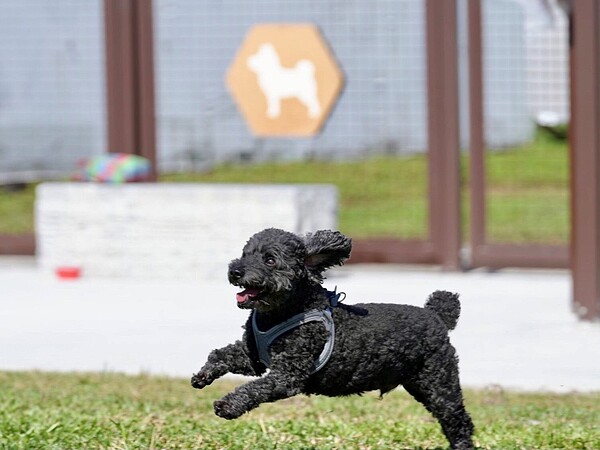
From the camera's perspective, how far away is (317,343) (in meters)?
A: 4.44

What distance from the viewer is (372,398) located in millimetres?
6770

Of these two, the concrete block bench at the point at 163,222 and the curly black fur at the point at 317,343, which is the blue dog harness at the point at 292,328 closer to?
the curly black fur at the point at 317,343

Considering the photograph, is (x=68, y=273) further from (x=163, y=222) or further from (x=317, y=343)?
(x=317, y=343)

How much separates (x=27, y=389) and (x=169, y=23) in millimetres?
5768

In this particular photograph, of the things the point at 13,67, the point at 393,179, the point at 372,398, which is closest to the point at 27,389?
the point at 372,398

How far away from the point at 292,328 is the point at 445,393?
0.68m

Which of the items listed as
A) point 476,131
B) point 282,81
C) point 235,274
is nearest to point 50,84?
point 282,81

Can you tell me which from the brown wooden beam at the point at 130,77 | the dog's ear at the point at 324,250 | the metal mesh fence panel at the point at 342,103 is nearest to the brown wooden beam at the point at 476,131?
the metal mesh fence panel at the point at 342,103

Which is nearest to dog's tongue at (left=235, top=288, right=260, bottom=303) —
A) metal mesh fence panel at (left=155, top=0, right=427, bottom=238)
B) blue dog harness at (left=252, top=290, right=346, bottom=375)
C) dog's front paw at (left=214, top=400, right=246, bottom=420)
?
blue dog harness at (left=252, top=290, right=346, bottom=375)

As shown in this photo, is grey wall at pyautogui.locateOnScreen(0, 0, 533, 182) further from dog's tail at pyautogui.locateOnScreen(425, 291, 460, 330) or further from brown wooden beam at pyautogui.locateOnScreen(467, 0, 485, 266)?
dog's tail at pyautogui.locateOnScreen(425, 291, 460, 330)

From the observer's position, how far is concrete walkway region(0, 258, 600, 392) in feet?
24.8

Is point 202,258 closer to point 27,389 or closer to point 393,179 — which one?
point 393,179

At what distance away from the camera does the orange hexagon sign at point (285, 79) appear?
1156 centimetres

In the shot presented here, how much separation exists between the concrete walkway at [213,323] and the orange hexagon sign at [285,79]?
1.39m
